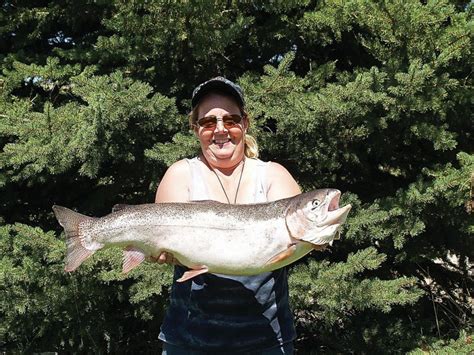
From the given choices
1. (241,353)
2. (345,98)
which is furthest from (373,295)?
(241,353)

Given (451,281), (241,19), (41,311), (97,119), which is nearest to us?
(97,119)

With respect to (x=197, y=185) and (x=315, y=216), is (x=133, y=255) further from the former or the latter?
(x=315, y=216)

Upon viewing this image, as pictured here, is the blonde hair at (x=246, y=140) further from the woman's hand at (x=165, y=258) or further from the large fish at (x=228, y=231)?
the woman's hand at (x=165, y=258)

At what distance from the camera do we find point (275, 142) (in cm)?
474

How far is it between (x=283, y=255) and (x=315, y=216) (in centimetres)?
21

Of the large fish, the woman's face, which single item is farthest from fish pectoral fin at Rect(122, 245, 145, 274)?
the woman's face

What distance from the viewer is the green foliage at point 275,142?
4.38 m

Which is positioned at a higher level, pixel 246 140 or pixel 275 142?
pixel 275 142

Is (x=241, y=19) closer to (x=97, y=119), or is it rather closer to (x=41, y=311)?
(x=97, y=119)

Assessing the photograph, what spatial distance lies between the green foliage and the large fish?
1850 millimetres

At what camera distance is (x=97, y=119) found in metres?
4.31

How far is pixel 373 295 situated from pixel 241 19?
7.92 feet

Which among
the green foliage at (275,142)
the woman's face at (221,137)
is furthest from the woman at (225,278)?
the green foliage at (275,142)

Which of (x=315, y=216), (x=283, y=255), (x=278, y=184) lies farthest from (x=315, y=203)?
(x=278, y=184)
